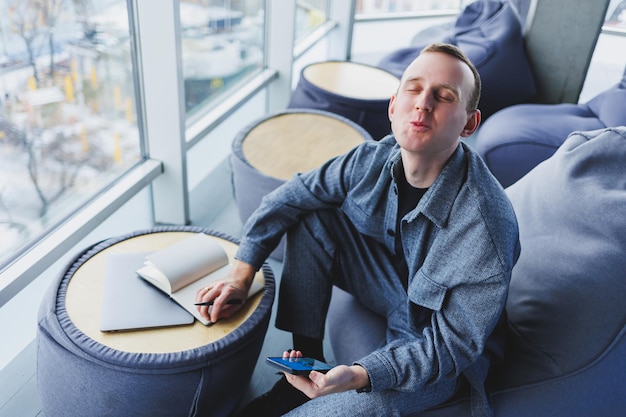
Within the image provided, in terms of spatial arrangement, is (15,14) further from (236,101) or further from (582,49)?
(582,49)

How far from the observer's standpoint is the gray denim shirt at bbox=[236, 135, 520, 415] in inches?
48.1

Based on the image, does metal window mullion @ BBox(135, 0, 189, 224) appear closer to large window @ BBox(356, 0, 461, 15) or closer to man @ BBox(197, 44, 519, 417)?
man @ BBox(197, 44, 519, 417)

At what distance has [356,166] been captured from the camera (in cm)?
153

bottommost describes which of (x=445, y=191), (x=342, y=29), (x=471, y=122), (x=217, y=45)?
(x=342, y=29)

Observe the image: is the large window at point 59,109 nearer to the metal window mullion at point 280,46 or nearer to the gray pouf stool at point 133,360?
the gray pouf stool at point 133,360

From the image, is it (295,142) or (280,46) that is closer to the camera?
(295,142)

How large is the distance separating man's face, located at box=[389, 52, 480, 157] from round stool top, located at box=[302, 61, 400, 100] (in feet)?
5.23

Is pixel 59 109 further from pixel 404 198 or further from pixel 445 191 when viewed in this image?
pixel 445 191

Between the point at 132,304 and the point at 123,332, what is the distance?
0.09 m

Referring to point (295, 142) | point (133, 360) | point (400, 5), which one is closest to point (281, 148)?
point (295, 142)

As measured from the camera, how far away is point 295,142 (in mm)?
2416

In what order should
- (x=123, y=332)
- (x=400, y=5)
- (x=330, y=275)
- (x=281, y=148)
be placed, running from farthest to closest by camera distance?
(x=400, y=5), (x=281, y=148), (x=330, y=275), (x=123, y=332)

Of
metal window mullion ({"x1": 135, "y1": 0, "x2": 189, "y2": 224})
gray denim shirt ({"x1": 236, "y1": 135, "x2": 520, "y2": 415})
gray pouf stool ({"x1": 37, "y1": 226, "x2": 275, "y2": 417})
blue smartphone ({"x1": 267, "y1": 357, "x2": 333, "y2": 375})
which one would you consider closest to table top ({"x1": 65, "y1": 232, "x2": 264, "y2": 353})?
gray pouf stool ({"x1": 37, "y1": 226, "x2": 275, "y2": 417})

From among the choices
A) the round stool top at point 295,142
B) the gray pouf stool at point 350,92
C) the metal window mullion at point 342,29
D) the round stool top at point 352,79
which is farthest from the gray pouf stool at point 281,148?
the metal window mullion at point 342,29
